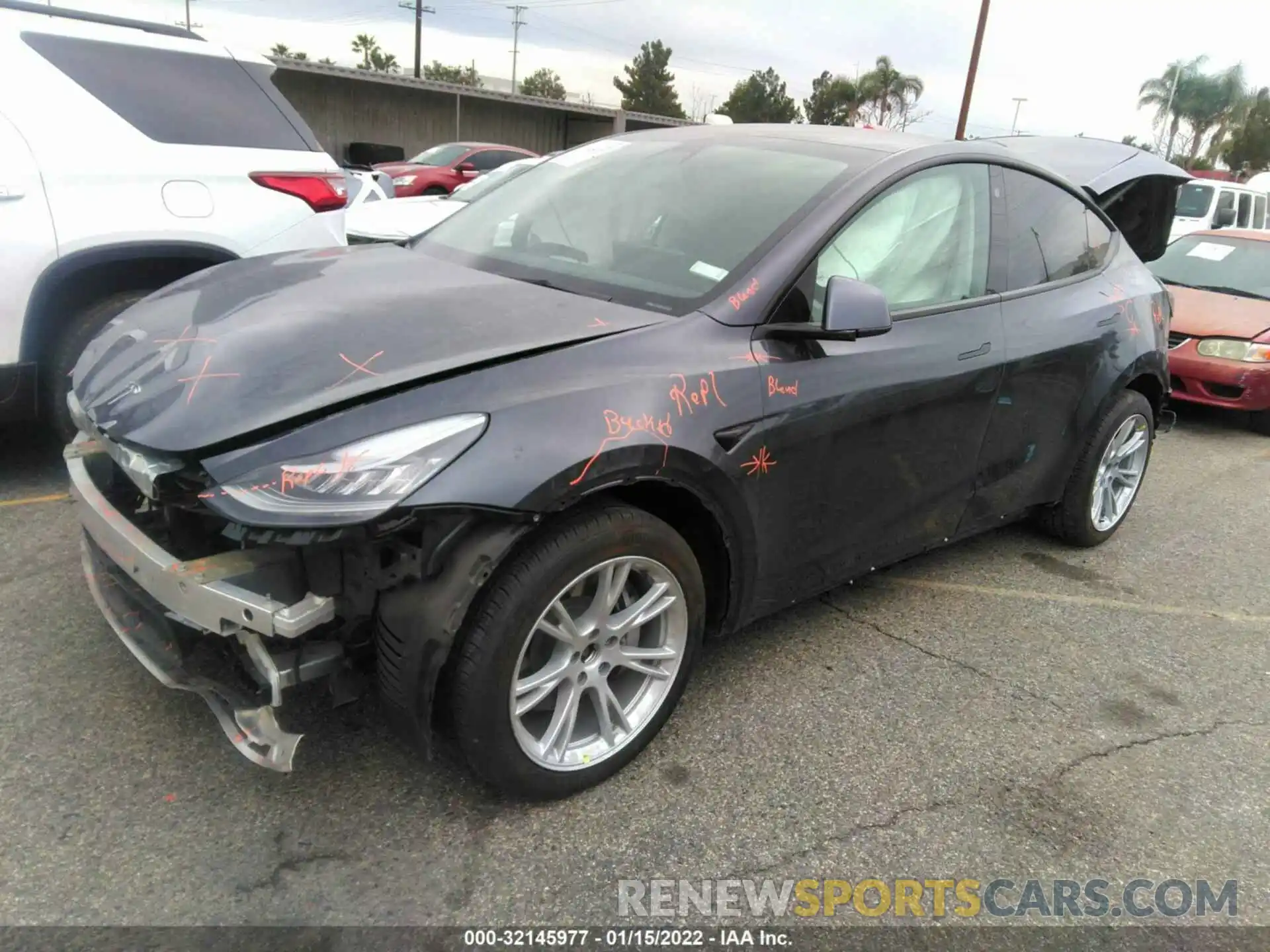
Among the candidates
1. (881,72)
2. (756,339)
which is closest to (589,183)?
(756,339)

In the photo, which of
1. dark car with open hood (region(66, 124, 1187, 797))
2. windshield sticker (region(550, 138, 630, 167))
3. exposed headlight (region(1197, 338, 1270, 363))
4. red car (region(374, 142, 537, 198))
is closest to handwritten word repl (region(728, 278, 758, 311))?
dark car with open hood (region(66, 124, 1187, 797))

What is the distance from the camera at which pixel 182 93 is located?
4207mm

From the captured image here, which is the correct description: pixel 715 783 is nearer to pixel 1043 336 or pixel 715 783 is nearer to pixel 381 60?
pixel 1043 336

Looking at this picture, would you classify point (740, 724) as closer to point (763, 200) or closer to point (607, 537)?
point (607, 537)

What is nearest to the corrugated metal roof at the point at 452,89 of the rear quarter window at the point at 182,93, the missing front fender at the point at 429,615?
the rear quarter window at the point at 182,93

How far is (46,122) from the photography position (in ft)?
12.2

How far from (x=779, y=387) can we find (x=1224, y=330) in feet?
19.8

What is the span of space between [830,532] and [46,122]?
351 centimetres

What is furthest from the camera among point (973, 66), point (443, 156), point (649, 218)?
point (973, 66)

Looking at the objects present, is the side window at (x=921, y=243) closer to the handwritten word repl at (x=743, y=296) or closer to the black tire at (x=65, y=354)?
the handwritten word repl at (x=743, y=296)

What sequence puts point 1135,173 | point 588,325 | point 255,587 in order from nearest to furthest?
1. point 255,587
2. point 588,325
3. point 1135,173

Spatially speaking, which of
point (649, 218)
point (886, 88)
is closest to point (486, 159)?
point (649, 218)

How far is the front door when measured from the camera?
2.64m

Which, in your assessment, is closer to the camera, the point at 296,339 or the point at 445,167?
the point at 296,339
